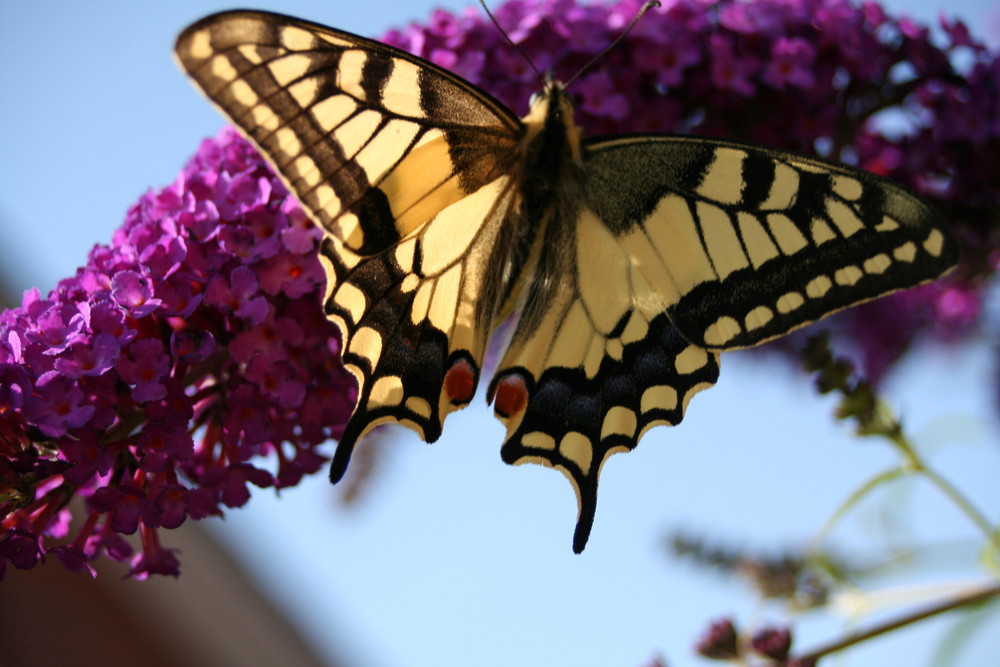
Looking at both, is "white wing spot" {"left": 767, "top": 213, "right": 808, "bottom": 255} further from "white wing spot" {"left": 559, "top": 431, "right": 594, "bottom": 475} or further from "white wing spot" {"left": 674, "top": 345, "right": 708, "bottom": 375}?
"white wing spot" {"left": 559, "top": 431, "right": 594, "bottom": 475}

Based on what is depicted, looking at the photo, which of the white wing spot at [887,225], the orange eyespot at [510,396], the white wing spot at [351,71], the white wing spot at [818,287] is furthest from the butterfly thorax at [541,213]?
the white wing spot at [887,225]

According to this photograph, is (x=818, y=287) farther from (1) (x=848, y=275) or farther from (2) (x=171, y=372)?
(2) (x=171, y=372)

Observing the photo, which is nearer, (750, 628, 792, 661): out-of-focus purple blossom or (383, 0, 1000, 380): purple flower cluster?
(750, 628, 792, 661): out-of-focus purple blossom

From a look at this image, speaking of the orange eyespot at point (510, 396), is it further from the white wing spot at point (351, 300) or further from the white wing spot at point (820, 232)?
the white wing spot at point (820, 232)

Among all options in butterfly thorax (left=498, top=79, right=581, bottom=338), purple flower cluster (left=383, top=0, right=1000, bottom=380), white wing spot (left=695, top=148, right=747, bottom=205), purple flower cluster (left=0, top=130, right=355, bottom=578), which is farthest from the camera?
purple flower cluster (left=383, top=0, right=1000, bottom=380)

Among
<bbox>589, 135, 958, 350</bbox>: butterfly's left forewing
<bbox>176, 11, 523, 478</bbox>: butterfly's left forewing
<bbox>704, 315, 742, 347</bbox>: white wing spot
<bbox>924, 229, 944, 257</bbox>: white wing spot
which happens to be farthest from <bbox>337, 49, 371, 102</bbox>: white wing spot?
<bbox>924, 229, 944, 257</bbox>: white wing spot

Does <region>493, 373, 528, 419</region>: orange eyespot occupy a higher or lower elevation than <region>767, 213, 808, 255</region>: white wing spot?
lower
